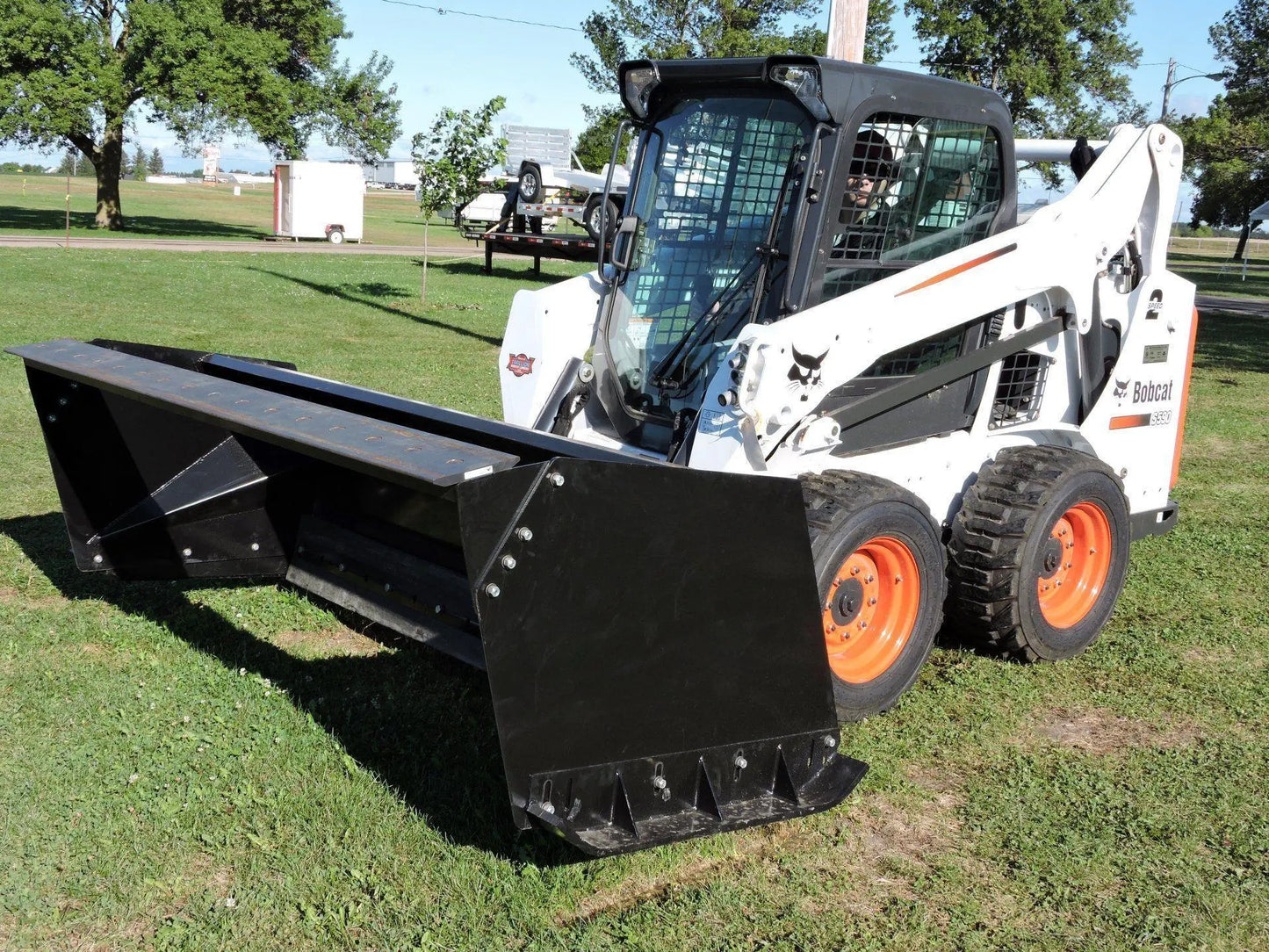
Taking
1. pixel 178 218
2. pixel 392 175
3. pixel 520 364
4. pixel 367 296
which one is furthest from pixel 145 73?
pixel 392 175

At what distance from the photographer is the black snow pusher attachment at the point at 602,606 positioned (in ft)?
9.78

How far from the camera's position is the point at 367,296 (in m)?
20.3

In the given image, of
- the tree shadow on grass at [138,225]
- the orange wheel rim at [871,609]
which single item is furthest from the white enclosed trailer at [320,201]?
the orange wheel rim at [871,609]

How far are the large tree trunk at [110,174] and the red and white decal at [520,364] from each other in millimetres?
27824

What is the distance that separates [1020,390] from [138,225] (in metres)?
36.3

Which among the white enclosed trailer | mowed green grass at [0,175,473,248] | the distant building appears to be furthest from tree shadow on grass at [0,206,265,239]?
the distant building

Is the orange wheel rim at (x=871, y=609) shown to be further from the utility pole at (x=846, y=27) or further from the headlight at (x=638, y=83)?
the utility pole at (x=846, y=27)

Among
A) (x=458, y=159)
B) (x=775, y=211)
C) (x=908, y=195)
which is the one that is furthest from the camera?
(x=458, y=159)

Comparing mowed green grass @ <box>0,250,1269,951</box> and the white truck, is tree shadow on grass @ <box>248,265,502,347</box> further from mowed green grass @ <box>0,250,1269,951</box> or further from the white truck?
mowed green grass @ <box>0,250,1269,951</box>

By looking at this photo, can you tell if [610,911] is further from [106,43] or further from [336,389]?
[106,43]

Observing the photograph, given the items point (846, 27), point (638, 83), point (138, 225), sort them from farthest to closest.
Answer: point (138, 225) < point (846, 27) < point (638, 83)

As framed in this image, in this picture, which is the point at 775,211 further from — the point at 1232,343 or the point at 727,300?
the point at 1232,343

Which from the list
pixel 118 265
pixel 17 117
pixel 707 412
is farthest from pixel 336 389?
pixel 17 117

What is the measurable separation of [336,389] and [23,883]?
7.29ft
